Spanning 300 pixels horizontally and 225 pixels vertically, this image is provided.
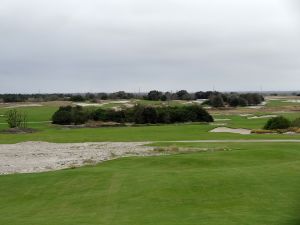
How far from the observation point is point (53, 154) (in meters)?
40.1

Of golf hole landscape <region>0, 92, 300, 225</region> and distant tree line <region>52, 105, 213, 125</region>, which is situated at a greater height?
distant tree line <region>52, 105, 213, 125</region>

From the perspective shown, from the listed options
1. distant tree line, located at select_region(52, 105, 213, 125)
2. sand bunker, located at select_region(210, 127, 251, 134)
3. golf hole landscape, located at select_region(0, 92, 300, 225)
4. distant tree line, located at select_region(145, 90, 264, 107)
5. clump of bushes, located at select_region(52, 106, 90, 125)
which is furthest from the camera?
distant tree line, located at select_region(145, 90, 264, 107)

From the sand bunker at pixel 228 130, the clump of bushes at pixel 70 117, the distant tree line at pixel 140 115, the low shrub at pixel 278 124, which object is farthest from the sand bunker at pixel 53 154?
the distant tree line at pixel 140 115

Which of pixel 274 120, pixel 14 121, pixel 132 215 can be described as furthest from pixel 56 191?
pixel 14 121

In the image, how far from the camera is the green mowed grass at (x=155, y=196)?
1653 cm

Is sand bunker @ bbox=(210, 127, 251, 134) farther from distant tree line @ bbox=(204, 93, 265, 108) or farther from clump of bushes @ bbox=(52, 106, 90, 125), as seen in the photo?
distant tree line @ bbox=(204, 93, 265, 108)

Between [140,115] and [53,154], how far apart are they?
4602 centimetres

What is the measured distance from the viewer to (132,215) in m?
17.1

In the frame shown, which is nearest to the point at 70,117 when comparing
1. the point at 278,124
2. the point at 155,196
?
the point at 278,124

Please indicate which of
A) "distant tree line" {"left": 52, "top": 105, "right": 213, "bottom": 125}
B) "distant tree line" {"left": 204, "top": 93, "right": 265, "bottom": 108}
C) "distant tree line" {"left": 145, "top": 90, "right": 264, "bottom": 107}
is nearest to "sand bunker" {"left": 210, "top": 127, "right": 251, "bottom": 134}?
"distant tree line" {"left": 52, "top": 105, "right": 213, "bottom": 125}

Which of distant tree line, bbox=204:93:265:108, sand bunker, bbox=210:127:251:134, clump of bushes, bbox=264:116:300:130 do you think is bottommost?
sand bunker, bbox=210:127:251:134

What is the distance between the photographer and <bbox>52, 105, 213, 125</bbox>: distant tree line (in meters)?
85.6

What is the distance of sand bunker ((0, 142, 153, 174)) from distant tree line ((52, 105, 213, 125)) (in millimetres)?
36376

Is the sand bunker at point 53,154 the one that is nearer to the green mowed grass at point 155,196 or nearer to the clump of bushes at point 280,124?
the green mowed grass at point 155,196
